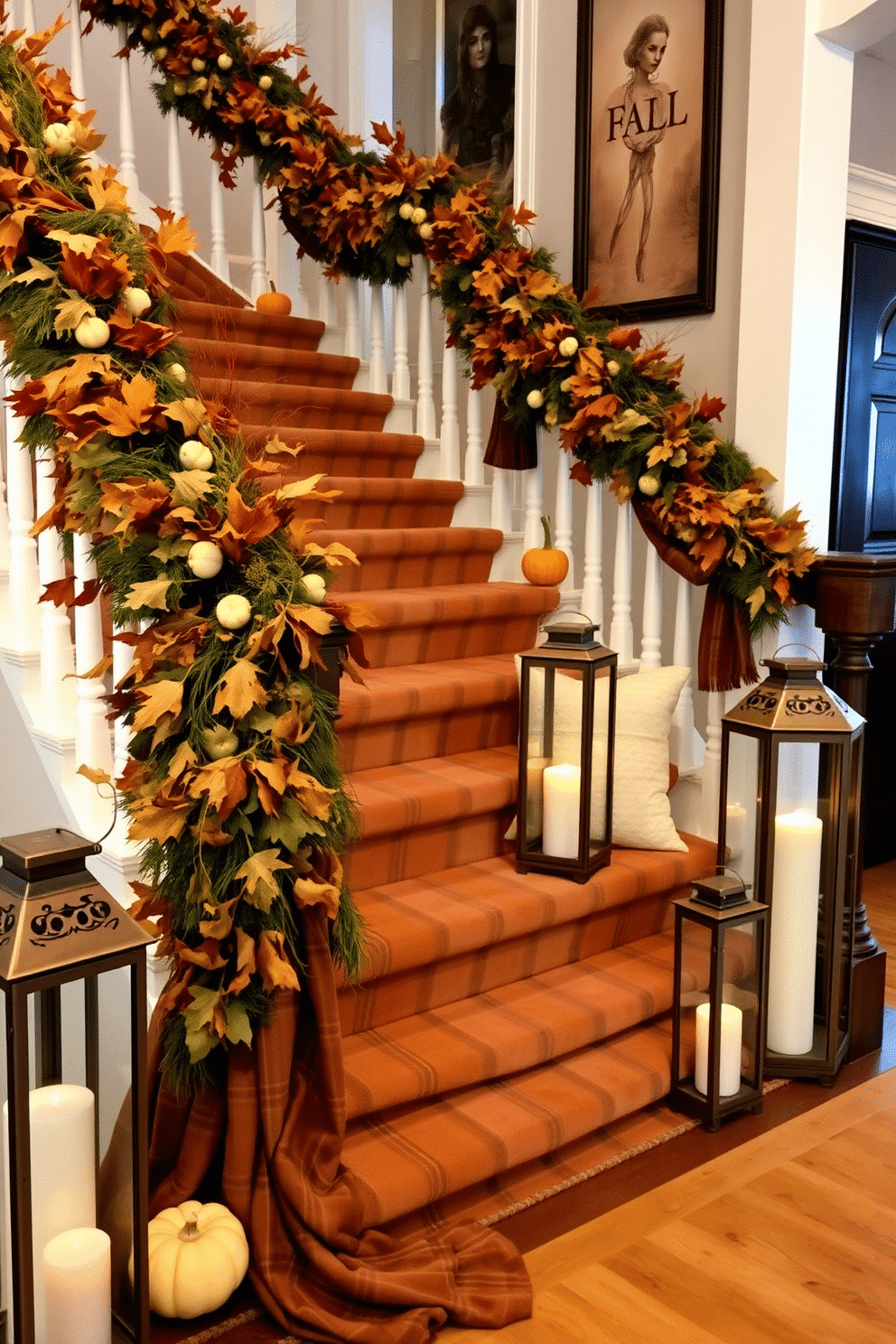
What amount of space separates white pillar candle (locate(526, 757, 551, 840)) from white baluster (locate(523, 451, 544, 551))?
39.6 inches

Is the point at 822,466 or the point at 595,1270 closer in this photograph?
the point at 595,1270

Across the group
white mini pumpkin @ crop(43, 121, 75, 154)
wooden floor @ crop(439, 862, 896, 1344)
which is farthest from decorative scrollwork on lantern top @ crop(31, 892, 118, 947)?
white mini pumpkin @ crop(43, 121, 75, 154)

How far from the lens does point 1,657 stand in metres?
2.47

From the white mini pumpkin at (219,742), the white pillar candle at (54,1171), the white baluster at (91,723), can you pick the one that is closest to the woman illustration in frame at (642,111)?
the white baluster at (91,723)

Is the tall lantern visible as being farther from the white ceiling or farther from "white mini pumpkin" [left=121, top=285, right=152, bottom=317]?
the white ceiling

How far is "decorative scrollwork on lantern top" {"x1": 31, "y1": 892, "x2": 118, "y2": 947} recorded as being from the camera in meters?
1.35

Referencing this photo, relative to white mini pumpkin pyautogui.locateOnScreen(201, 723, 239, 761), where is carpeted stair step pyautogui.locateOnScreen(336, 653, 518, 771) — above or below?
below

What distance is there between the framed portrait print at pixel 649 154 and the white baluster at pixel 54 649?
178 cm

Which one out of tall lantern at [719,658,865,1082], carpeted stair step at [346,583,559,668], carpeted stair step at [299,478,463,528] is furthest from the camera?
carpeted stair step at [299,478,463,528]

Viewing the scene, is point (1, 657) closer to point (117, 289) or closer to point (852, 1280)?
point (117, 289)

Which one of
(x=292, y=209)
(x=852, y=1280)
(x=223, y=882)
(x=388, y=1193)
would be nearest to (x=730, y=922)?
(x=852, y=1280)

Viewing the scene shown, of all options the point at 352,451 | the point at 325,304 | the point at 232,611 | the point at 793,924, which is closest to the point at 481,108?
the point at 325,304

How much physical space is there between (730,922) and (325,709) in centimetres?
90

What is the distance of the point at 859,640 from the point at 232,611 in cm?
147
